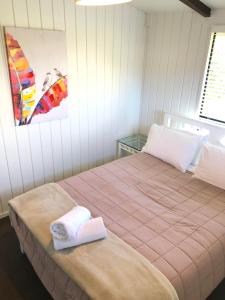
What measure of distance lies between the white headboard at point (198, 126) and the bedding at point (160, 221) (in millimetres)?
517

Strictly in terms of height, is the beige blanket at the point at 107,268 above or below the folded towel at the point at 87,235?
below

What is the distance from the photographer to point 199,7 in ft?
7.87

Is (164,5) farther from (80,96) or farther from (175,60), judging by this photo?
(80,96)

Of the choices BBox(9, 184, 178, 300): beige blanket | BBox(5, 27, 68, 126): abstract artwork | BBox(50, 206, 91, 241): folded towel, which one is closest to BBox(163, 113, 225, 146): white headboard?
BBox(5, 27, 68, 126): abstract artwork

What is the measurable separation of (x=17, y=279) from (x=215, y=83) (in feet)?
8.56

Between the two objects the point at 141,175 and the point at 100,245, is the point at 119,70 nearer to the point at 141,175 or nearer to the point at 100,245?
the point at 141,175

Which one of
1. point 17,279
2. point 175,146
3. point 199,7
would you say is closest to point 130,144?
point 175,146

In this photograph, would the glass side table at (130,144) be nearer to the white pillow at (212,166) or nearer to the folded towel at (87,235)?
the white pillow at (212,166)

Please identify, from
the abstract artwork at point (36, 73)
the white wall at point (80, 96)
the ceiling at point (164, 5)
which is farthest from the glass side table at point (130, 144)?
the ceiling at point (164, 5)

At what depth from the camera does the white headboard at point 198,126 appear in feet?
8.85

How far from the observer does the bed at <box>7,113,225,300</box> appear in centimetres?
158

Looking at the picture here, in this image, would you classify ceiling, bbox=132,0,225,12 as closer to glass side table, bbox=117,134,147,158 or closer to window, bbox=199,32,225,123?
window, bbox=199,32,225,123

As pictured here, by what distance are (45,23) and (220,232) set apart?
2.32 m

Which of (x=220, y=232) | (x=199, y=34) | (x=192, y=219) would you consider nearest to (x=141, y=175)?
(x=192, y=219)
